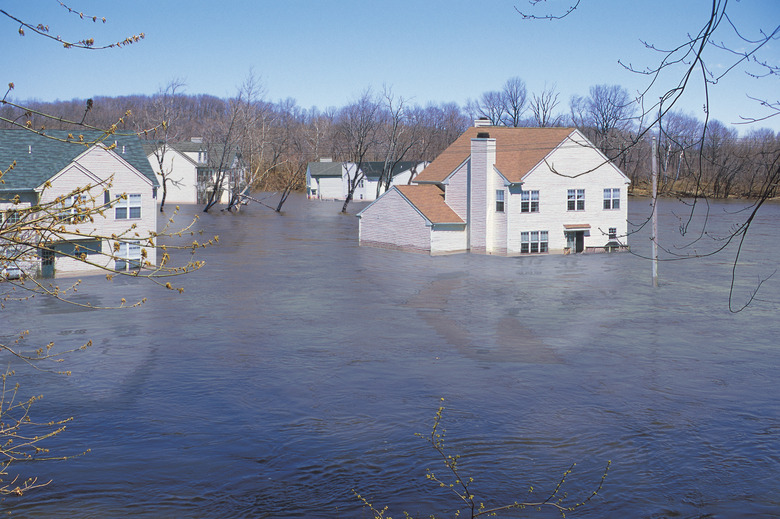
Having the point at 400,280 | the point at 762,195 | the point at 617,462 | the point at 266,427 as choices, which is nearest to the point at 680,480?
the point at 617,462

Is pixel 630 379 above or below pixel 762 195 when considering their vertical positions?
below

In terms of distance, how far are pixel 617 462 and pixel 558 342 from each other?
1311cm

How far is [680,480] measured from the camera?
58.9ft

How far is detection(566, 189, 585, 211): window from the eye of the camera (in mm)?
55250

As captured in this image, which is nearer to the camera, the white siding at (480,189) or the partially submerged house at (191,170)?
the white siding at (480,189)

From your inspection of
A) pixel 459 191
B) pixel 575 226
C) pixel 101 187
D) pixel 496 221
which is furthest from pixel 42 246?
pixel 575 226

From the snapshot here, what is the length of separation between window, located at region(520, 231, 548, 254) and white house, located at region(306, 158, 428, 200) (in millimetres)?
61828

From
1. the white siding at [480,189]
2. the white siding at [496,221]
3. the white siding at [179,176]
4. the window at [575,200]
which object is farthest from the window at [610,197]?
the white siding at [179,176]

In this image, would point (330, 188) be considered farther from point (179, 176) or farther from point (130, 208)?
point (130, 208)

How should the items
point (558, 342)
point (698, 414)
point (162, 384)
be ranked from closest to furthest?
point (698, 414), point (162, 384), point (558, 342)

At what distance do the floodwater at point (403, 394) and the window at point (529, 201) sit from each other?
25.3ft

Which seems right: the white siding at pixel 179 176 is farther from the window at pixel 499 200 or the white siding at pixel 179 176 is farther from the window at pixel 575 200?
the window at pixel 575 200

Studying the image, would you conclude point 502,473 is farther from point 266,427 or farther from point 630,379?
point 630,379

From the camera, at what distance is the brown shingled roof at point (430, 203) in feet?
185
